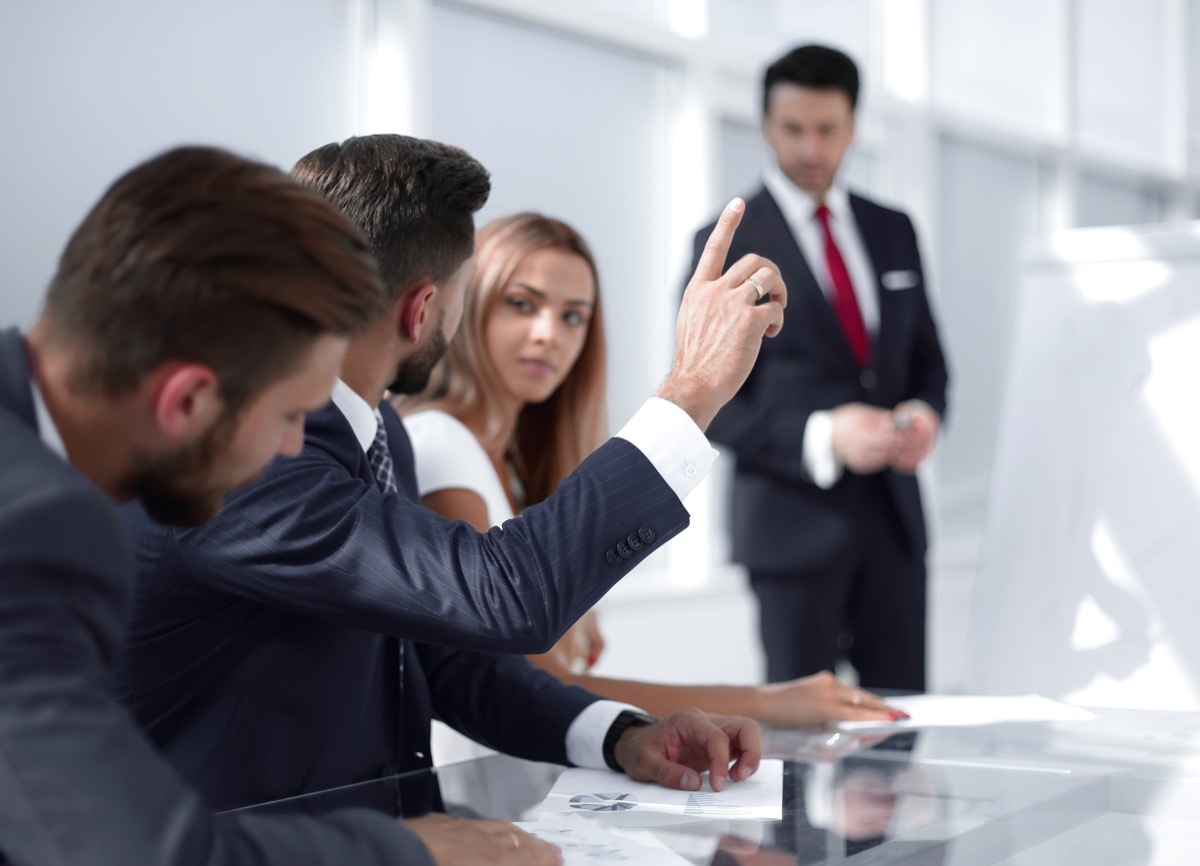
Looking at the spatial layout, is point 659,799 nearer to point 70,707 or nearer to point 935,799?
point 935,799

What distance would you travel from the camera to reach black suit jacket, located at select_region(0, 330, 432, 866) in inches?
28.0

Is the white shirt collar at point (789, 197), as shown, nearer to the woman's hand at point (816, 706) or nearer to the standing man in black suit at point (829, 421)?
the standing man in black suit at point (829, 421)

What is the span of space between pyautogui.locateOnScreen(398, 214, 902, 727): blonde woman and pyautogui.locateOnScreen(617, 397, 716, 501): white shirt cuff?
727 millimetres

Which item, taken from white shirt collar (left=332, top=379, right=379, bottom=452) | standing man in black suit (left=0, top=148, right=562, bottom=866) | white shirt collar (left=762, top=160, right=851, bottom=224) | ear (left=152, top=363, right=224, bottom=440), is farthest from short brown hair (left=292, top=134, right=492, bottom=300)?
white shirt collar (left=762, top=160, right=851, bottom=224)

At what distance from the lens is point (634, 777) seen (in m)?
1.35

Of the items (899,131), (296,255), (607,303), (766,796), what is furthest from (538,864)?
(899,131)

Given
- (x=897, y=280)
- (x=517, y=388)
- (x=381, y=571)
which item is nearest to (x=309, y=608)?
(x=381, y=571)

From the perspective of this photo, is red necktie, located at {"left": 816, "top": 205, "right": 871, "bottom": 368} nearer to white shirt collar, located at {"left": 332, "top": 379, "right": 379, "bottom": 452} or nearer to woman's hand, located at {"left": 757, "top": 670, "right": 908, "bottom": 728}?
woman's hand, located at {"left": 757, "top": 670, "right": 908, "bottom": 728}

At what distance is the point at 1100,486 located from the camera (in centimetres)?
238

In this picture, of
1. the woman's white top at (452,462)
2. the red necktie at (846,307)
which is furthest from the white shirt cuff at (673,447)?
the red necktie at (846,307)

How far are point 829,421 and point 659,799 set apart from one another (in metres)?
1.47

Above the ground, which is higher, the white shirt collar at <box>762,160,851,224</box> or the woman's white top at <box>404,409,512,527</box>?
the white shirt collar at <box>762,160,851,224</box>

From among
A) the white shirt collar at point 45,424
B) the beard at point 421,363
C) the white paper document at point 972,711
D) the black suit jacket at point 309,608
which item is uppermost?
the beard at point 421,363

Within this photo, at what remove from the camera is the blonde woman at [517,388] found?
1983mm
